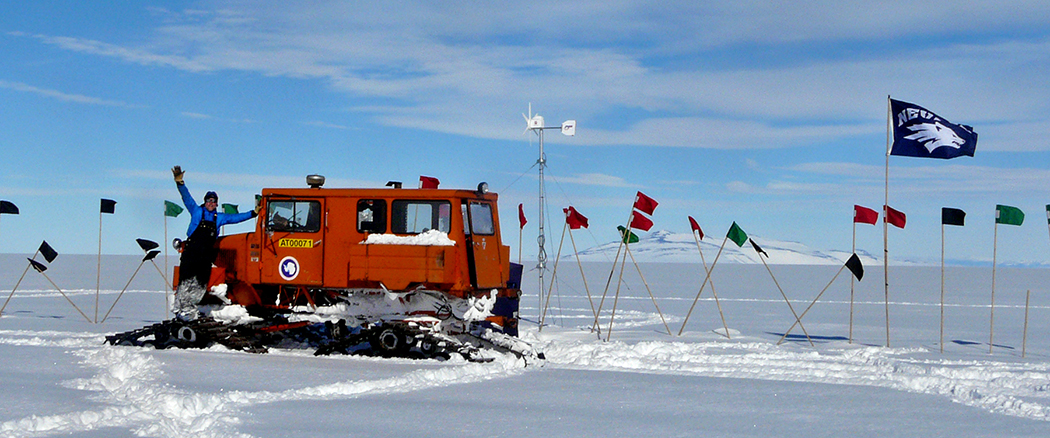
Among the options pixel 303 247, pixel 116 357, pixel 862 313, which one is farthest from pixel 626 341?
pixel 862 313

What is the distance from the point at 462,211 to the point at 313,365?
2829mm

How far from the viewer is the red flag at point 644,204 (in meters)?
15.6

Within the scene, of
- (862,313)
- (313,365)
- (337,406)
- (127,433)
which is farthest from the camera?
(862,313)

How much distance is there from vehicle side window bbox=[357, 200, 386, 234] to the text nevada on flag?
8669mm

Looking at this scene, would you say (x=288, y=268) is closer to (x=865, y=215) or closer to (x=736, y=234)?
(x=736, y=234)

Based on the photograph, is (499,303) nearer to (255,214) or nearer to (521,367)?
(521,367)

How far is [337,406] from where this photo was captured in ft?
26.2

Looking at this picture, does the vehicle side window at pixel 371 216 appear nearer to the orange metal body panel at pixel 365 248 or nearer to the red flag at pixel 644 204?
the orange metal body panel at pixel 365 248

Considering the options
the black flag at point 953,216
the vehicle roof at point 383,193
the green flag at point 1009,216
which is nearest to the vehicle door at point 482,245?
the vehicle roof at point 383,193

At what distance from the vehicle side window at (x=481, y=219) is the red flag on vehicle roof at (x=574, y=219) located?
181 inches

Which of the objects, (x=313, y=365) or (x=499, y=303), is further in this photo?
(x=499, y=303)

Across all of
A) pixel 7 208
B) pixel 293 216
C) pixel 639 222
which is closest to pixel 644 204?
pixel 639 222

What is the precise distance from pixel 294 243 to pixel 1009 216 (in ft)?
38.0

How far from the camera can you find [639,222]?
15.5 m
